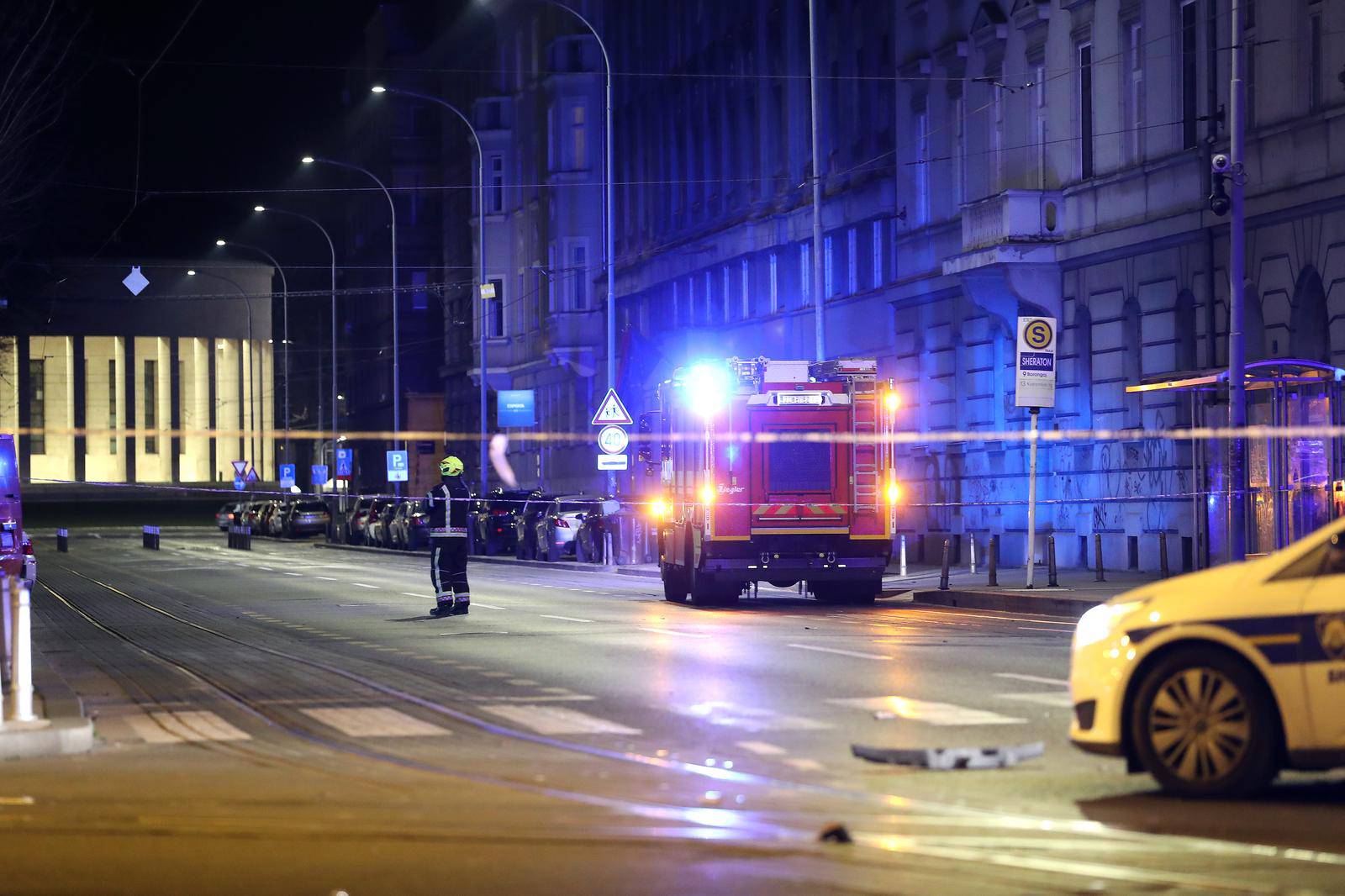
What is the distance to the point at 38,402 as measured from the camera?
388ft

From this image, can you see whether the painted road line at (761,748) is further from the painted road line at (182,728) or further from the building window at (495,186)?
the building window at (495,186)

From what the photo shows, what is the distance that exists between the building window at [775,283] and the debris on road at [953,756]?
130ft

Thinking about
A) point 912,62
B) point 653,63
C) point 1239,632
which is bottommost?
point 1239,632

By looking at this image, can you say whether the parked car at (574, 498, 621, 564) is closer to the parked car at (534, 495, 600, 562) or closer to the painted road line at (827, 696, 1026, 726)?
the parked car at (534, 495, 600, 562)

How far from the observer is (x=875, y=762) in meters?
10.7

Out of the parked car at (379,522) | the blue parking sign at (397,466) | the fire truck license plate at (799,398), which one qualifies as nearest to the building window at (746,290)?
the parked car at (379,522)

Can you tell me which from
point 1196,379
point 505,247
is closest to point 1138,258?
point 1196,379

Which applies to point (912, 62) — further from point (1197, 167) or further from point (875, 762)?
point (875, 762)

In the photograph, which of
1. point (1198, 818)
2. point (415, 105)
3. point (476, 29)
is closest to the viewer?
point (1198, 818)

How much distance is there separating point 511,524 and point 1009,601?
2614cm

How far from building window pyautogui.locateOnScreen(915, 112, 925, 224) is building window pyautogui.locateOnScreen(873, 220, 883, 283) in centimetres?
280

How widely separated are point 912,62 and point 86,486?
80.8 metres

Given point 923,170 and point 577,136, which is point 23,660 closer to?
point 923,170

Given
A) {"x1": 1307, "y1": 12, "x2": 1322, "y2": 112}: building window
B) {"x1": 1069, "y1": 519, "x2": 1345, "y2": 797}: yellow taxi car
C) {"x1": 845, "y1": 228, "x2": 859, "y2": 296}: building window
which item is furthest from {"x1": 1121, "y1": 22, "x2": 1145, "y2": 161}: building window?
{"x1": 1069, "y1": 519, "x2": 1345, "y2": 797}: yellow taxi car
